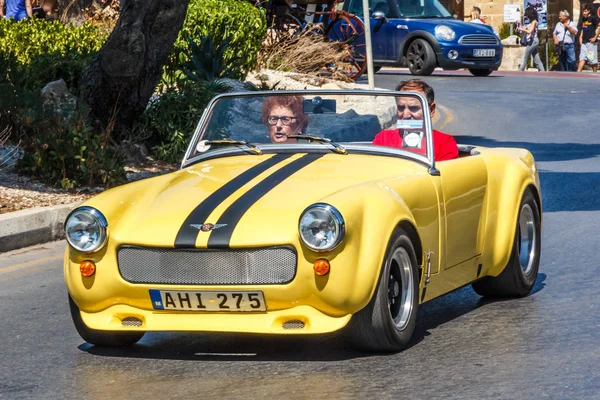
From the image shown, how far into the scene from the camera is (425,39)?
29.9 metres

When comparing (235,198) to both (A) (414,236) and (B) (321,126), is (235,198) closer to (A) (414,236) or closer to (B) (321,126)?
(A) (414,236)

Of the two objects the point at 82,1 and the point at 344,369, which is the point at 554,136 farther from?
the point at 344,369

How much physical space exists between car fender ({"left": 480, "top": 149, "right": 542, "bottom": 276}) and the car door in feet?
0.29

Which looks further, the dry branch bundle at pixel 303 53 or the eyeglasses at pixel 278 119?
the dry branch bundle at pixel 303 53

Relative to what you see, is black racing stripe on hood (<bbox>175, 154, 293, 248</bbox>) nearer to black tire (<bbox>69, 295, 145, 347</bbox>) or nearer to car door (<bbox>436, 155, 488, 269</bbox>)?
black tire (<bbox>69, 295, 145, 347</bbox>)

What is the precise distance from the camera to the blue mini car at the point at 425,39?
2961 cm

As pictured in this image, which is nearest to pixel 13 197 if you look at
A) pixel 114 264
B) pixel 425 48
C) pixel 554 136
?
pixel 114 264

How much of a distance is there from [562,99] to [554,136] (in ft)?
19.1

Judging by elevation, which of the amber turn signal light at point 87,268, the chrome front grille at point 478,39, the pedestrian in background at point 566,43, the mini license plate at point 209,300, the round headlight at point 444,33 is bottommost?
the pedestrian in background at point 566,43

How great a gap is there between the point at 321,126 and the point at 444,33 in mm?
22673

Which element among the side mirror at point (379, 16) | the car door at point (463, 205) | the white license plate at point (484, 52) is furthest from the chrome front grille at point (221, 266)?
the side mirror at point (379, 16)

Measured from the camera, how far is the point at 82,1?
2717cm

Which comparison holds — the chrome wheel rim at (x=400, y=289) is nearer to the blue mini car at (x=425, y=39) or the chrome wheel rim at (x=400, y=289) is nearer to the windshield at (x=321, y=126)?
the windshield at (x=321, y=126)

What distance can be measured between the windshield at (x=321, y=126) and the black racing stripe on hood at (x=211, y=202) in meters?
0.25
